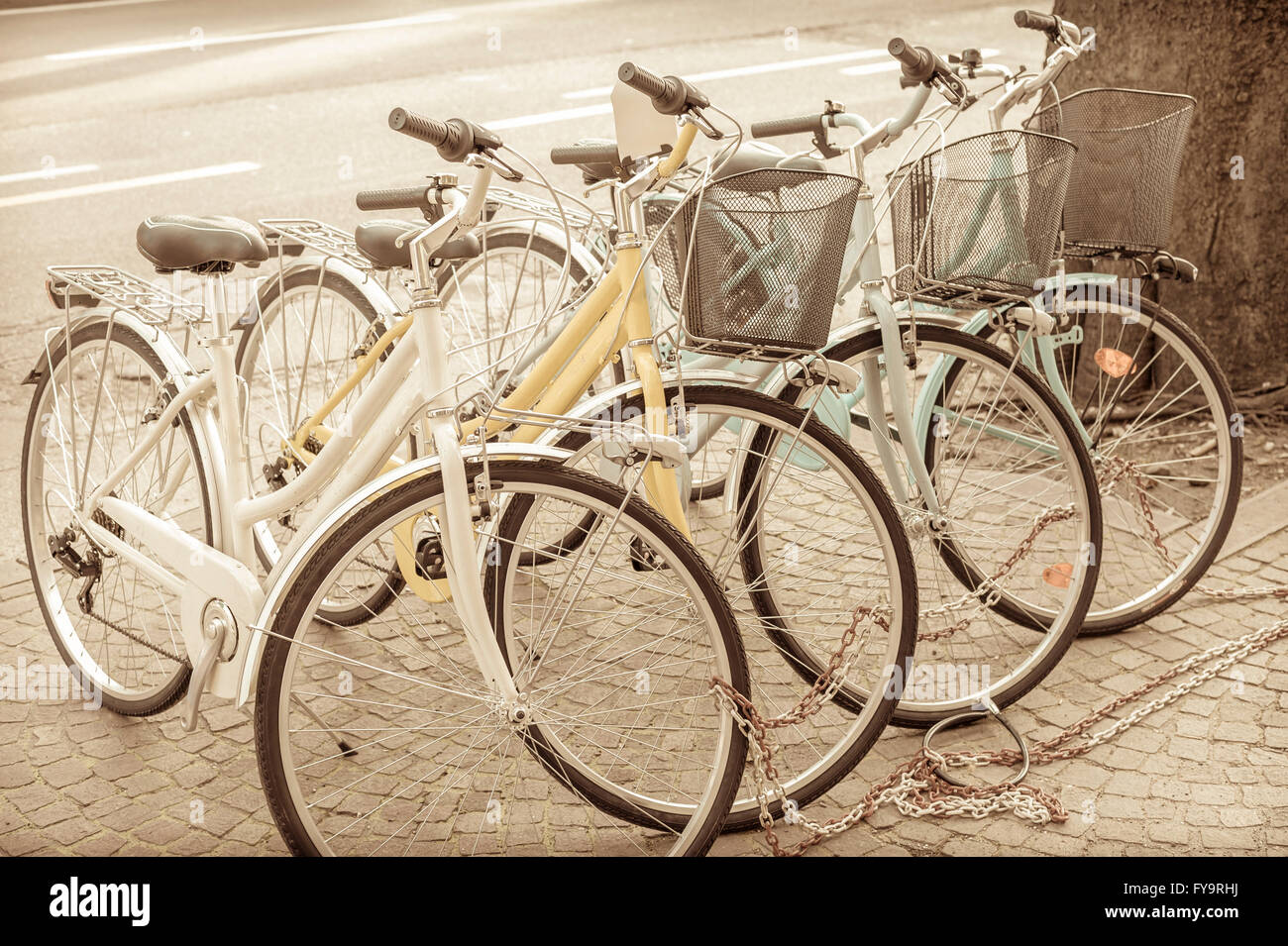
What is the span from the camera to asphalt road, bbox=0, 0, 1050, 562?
8.30 metres

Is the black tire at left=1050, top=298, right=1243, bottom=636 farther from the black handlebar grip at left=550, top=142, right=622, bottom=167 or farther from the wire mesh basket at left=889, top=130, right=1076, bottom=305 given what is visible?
the black handlebar grip at left=550, top=142, right=622, bottom=167

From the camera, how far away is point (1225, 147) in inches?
208

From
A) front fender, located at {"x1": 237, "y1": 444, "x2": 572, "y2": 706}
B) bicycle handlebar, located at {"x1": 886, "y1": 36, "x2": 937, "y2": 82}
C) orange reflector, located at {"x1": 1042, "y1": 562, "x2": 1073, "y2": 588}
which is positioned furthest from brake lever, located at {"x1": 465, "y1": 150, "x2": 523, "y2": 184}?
orange reflector, located at {"x1": 1042, "y1": 562, "x2": 1073, "y2": 588}

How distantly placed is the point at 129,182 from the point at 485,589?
6756 millimetres

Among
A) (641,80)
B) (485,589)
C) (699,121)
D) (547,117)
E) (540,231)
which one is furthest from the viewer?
(547,117)

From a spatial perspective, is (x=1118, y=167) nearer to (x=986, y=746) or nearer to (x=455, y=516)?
(x=986, y=746)

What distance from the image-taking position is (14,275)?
24.4 ft

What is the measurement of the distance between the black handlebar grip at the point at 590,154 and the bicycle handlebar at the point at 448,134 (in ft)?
2.16

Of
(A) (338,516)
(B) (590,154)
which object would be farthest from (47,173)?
(A) (338,516)

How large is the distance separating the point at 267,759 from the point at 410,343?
3.06 feet

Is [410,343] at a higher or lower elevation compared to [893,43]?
lower

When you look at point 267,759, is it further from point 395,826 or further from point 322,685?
point 322,685
